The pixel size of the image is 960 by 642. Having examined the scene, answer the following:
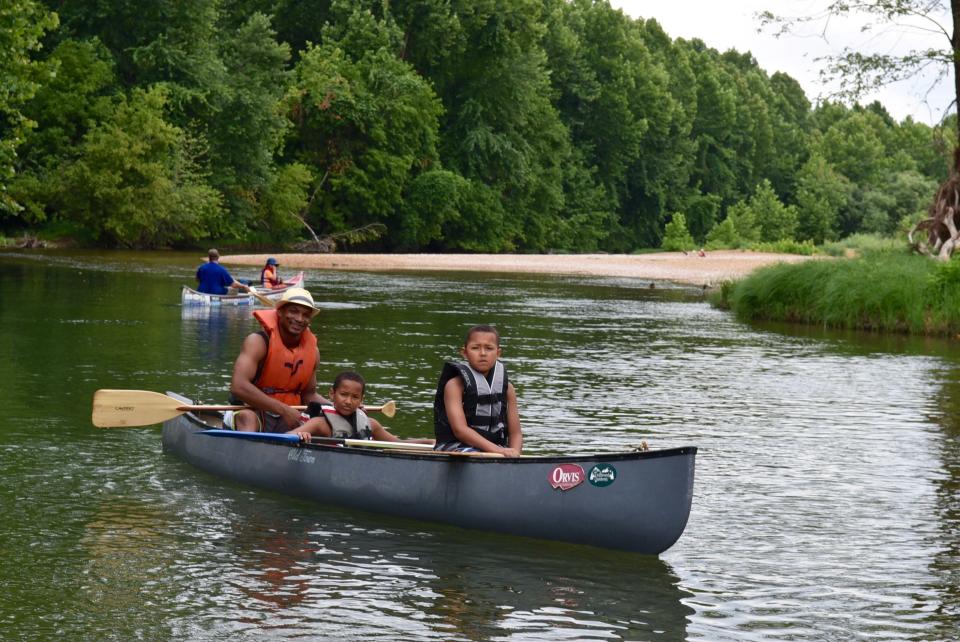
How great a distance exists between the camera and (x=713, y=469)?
40.9ft

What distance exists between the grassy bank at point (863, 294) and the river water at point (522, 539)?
3.99 meters

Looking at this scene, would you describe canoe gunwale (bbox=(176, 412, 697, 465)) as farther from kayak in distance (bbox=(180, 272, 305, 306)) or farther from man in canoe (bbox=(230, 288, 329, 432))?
kayak in distance (bbox=(180, 272, 305, 306))

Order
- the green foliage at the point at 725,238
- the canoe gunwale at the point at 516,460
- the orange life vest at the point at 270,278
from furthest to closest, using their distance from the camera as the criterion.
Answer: the green foliage at the point at 725,238 → the orange life vest at the point at 270,278 → the canoe gunwale at the point at 516,460

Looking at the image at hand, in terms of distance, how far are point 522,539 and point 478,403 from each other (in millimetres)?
979

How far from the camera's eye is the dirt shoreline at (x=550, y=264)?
183 ft

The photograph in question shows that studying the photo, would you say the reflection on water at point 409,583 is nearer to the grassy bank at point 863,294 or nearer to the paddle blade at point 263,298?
the paddle blade at point 263,298

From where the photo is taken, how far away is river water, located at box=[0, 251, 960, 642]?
7.82 metres

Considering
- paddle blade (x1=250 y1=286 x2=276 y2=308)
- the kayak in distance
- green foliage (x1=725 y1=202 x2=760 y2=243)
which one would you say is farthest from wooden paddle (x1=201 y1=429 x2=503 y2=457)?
green foliage (x1=725 y1=202 x2=760 y2=243)

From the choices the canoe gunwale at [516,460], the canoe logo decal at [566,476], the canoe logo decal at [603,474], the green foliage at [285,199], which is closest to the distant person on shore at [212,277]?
the canoe gunwale at [516,460]

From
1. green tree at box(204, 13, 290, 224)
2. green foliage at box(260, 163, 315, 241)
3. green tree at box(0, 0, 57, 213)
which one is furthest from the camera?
green foliage at box(260, 163, 315, 241)

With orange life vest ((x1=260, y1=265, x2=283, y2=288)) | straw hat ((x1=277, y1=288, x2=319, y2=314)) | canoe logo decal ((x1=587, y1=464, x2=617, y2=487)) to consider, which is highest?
straw hat ((x1=277, y1=288, x2=319, y2=314))

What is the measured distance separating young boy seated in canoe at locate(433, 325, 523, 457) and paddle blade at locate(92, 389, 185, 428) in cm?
306

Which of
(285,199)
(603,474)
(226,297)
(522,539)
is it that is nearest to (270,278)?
(226,297)

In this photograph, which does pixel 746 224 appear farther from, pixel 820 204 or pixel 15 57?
pixel 15 57
